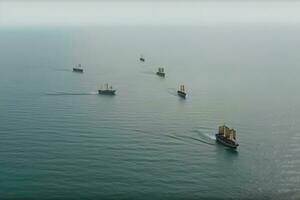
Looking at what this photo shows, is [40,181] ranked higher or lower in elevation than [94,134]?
lower

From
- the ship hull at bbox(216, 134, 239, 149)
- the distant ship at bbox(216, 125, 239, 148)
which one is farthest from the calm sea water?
the distant ship at bbox(216, 125, 239, 148)

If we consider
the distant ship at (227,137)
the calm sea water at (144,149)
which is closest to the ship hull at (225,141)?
the distant ship at (227,137)

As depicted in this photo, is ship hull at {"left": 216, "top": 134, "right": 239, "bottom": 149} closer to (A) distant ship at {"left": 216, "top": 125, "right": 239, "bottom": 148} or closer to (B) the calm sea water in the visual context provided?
(A) distant ship at {"left": 216, "top": 125, "right": 239, "bottom": 148}

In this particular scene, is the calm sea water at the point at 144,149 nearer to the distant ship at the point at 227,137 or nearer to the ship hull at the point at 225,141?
the ship hull at the point at 225,141

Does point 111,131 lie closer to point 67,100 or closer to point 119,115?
point 119,115

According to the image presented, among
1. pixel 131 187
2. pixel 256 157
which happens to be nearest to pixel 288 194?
pixel 256 157

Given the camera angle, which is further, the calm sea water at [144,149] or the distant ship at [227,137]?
the distant ship at [227,137]

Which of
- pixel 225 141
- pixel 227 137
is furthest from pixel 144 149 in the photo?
pixel 227 137

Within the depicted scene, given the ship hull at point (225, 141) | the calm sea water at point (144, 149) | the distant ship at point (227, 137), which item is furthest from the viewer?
the distant ship at point (227, 137)
